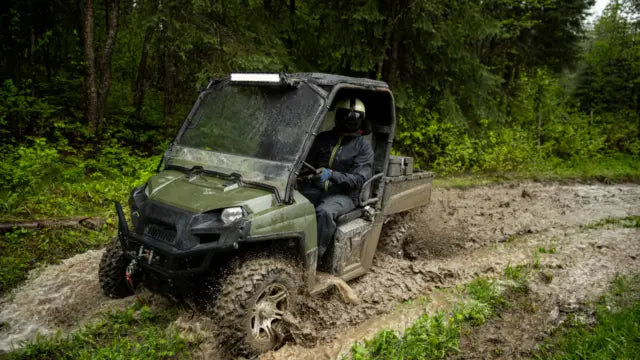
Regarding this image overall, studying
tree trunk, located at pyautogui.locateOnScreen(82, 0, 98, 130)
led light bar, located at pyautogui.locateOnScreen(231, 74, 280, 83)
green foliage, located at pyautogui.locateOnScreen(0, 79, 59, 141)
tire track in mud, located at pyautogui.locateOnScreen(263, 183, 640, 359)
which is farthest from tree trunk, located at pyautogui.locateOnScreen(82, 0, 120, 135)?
tire track in mud, located at pyautogui.locateOnScreen(263, 183, 640, 359)

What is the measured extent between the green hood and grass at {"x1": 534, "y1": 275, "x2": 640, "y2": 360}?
264 cm

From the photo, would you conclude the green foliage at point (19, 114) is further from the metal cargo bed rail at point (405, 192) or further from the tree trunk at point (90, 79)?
the metal cargo bed rail at point (405, 192)

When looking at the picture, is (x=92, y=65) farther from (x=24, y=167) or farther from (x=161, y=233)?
(x=161, y=233)

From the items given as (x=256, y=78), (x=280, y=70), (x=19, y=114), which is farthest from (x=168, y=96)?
(x=256, y=78)

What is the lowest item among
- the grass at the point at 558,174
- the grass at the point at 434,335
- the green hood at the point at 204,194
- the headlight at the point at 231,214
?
the grass at the point at 558,174

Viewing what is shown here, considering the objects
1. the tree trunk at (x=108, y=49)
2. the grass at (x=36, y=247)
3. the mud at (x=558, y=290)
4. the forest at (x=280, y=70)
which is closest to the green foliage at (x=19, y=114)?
the forest at (x=280, y=70)

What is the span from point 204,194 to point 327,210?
1.24 m

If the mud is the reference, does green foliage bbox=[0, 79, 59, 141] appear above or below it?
above

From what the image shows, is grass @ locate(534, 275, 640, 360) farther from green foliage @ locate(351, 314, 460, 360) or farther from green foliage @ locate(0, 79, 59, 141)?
green foliage @ locate(0, 79, 59, 141)

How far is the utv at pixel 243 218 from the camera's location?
10.5ft

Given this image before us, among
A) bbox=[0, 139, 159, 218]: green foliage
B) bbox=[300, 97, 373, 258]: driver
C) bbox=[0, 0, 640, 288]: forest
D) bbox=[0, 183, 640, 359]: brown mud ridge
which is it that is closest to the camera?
bbox=[0, 183, 640, 359]: brown mud ridge

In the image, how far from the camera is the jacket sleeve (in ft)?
14.6

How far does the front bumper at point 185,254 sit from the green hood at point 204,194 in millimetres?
232

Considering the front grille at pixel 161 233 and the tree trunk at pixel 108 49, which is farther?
the tree trunk at pixel 108 49
